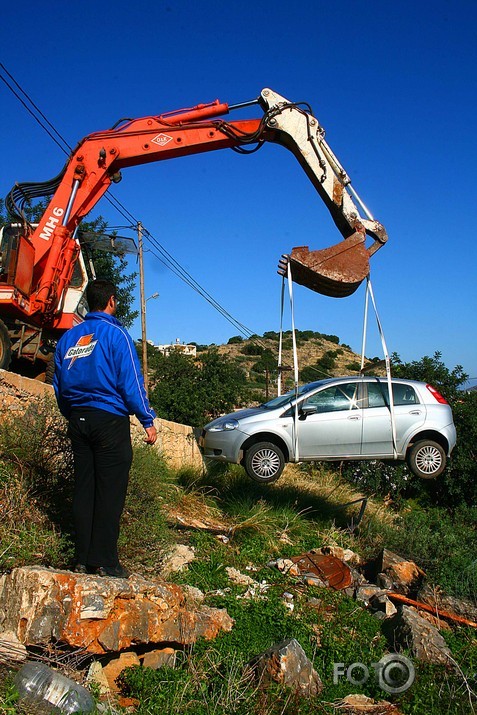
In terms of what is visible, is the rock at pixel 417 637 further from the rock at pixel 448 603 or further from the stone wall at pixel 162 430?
the stone wall at pixel 162 430

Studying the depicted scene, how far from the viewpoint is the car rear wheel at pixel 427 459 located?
29.6 ft

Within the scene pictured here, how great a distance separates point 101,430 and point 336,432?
17.4ft

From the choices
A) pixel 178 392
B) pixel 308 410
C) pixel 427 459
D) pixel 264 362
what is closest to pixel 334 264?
pixel 308 410

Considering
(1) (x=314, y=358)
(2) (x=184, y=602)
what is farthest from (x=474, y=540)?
(1) (x=314, y=358)

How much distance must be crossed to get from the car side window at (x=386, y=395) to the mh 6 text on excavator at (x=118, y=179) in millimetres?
2016

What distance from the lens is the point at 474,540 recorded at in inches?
415

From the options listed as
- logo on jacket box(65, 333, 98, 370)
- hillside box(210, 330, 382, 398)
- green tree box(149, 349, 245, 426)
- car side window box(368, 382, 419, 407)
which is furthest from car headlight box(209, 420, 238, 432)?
hillside box(210, 330, 382, 398)

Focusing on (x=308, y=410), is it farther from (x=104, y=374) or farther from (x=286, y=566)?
(x=104, y=374)

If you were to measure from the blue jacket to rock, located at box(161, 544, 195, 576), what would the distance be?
6.78 feet

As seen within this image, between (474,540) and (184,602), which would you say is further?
(474,540)

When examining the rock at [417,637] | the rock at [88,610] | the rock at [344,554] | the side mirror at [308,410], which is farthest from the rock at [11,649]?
the side mirror at [308,410]

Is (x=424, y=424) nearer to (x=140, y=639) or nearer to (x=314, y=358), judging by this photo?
(x=140, y=639)

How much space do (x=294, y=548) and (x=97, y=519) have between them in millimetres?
4327

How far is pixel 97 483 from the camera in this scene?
4.43 meters
